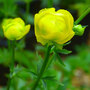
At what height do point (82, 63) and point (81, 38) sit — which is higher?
point (82, 63)

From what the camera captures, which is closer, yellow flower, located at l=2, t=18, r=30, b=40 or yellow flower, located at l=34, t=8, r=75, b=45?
yellow flower, located at l=34, t=8, r=75, b=45

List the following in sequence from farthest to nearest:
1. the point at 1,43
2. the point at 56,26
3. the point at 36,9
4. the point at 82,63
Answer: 1. the point at 36,9
2. the point at 1,43
3. the point at 82,63
4. the point at 56,26

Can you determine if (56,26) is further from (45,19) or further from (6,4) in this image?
(6,4)

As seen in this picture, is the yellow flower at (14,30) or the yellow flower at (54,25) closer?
the yellow flower at (54,25)

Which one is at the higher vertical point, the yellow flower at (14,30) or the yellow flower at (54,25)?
the yellow flower at (54,25)

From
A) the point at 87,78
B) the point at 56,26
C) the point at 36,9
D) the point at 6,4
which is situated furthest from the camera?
the point at 87,78

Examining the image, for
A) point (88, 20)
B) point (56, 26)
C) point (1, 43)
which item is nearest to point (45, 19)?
point (56, 26)

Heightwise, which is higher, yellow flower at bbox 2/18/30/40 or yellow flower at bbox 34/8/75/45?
yellow flower at bbox 34/8/75/45

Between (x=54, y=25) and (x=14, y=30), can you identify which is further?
(x=14, y=30)
